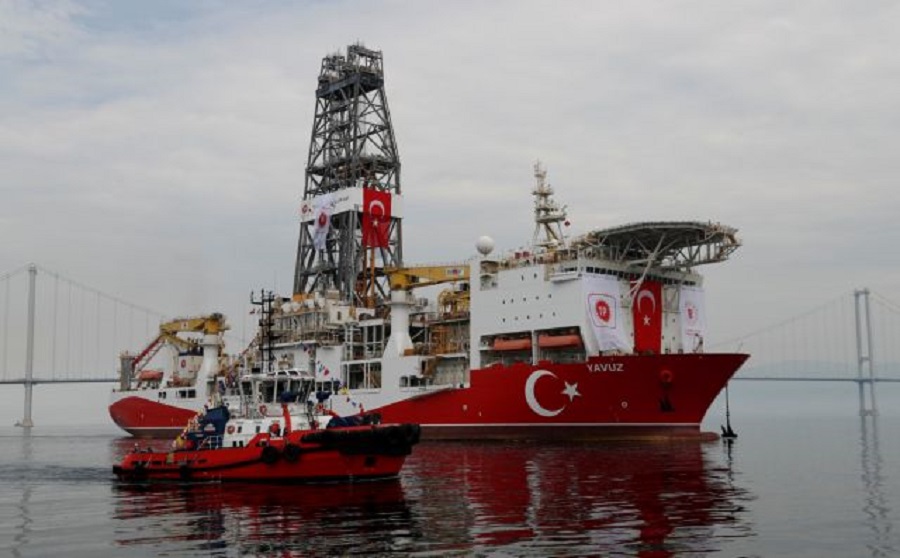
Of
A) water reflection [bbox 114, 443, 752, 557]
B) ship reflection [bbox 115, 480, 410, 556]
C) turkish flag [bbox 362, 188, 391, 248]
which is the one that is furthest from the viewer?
turkish flag [bbox 362, 188, 391, 248]

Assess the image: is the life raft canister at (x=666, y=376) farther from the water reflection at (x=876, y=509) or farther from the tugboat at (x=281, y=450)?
the tugboat at (x=281, y=450)

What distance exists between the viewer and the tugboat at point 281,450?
2598 centimetres

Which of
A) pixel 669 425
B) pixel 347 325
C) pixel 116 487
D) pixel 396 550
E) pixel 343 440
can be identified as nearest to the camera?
pixel 396 550

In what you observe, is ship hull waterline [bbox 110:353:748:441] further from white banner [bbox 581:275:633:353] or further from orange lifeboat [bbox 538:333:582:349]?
white banner [bbox 581:275:633:353]

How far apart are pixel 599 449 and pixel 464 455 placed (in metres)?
5.59

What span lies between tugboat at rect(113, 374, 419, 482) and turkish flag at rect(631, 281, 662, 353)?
1921 centimetres

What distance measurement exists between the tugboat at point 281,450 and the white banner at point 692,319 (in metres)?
22.4

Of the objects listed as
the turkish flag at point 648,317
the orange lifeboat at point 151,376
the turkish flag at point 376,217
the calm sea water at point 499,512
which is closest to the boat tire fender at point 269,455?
the calm sea water at point 499,512

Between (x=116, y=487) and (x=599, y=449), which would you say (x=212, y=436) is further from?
(x=599, y=449)

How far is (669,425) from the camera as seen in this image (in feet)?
131

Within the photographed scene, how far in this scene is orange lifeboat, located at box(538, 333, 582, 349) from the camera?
1617 inches

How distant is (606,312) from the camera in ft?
137

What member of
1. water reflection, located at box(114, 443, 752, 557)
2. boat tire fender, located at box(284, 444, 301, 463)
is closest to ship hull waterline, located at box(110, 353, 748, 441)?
water reflection, located at box(114, 443, 752, 557)

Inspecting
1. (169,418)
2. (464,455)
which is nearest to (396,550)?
(464,455)
